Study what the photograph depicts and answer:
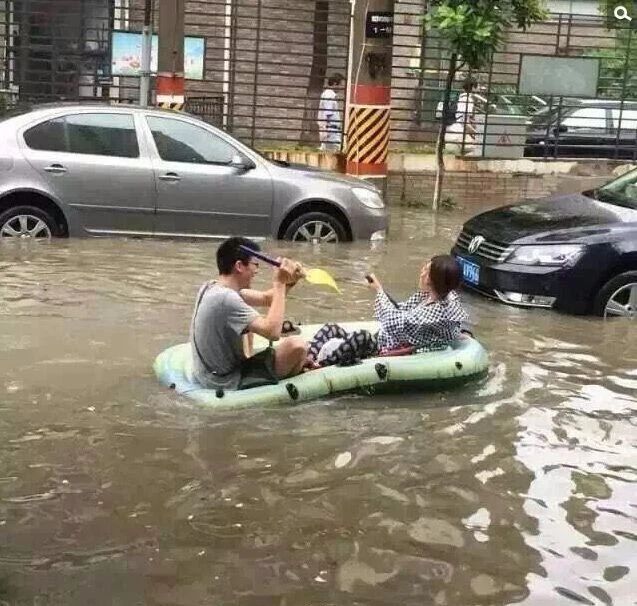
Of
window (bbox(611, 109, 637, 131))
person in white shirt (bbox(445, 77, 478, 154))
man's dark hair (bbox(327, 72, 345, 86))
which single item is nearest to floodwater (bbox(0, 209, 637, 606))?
person in white shirt (bbox(445, 77, 478, 154))

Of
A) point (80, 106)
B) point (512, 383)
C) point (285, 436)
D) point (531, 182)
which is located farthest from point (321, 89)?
point (285, 436)

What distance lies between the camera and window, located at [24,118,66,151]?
34.1ft

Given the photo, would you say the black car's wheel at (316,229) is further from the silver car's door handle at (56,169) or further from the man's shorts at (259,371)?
the man's shorts at (259,371)

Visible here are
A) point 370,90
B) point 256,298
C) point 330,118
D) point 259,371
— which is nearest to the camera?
point 259,371

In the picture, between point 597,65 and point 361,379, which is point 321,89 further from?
point 361,379

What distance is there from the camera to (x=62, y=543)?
13.8 ft

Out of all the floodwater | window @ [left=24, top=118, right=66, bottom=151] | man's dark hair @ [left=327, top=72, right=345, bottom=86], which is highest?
man's dark hair @ [left=327, top=72, right=345, bottom=86]

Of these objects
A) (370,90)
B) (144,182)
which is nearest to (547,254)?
(144,182)

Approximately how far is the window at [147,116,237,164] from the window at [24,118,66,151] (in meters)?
0.83

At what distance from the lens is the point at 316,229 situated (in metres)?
11.2

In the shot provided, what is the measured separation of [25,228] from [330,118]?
7268 mm

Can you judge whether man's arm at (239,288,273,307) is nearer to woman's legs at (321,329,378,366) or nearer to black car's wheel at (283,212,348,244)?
woman's legs at (321,329,378,366)

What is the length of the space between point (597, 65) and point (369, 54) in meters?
5.07

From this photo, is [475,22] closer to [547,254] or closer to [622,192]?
[622,192]
